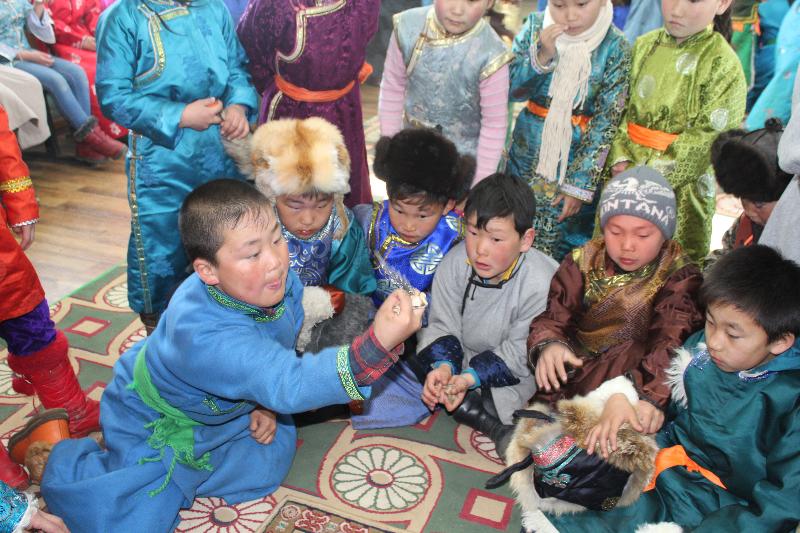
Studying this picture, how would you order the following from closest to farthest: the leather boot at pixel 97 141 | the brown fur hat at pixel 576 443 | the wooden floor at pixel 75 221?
1. the brown fur hat at pixel 576 443
2. the wooden floor at pixel 75 221
3. the leather boot at pixel 97 141

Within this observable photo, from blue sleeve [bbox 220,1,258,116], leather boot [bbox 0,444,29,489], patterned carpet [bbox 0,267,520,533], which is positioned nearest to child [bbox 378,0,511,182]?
blue sleeve [bbox 220,1,258,116]

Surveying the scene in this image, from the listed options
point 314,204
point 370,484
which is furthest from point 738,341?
point 314,204

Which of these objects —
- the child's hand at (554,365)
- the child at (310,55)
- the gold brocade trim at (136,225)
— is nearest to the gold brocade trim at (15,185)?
the gold brocade trim at (136,225)

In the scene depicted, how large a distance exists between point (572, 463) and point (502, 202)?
79 cm

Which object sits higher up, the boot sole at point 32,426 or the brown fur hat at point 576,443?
the brown fur hat at point 576,443

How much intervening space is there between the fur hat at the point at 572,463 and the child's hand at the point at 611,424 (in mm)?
12

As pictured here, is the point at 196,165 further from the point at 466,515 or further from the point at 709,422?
the point at 709,422

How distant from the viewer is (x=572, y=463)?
1.62m

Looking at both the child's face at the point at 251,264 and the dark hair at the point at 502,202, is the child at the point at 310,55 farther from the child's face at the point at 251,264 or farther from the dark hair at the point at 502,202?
the child's face at the point at 251,264

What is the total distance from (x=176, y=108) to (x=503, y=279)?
117cm

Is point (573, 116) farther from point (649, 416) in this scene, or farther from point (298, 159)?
point (649, 416)

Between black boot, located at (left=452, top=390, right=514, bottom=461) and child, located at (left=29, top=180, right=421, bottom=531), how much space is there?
0.57 metres

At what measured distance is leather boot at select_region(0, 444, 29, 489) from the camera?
6.05ft

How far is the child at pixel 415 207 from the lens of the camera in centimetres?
222
